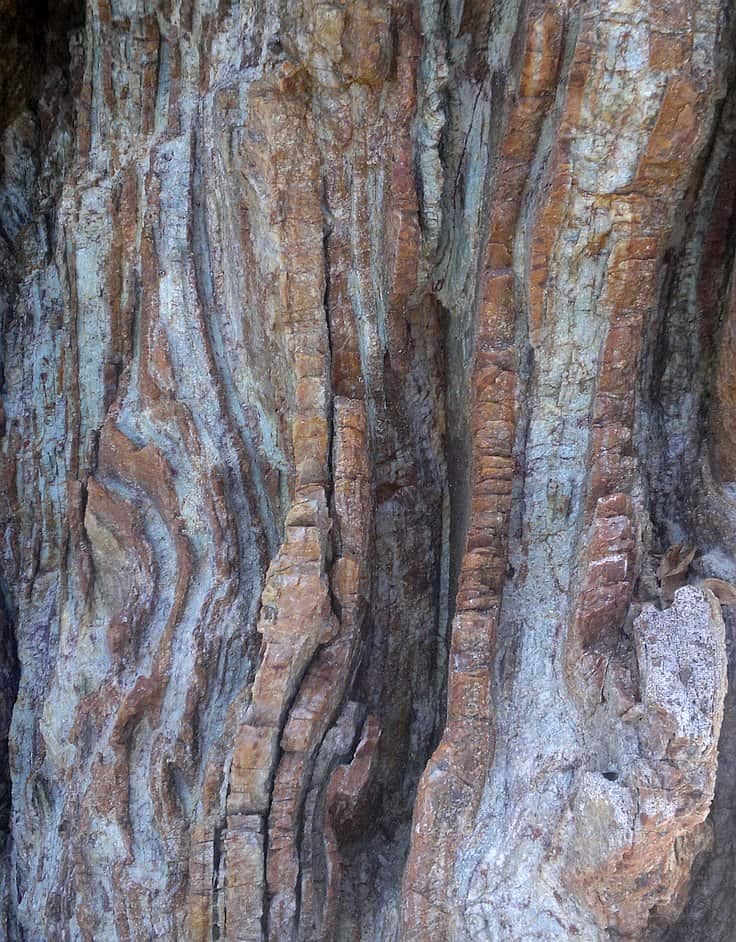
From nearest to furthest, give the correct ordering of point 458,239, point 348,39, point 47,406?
point 348,39, point 458,239, point 47,406

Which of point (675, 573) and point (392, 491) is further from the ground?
point (392, 491)

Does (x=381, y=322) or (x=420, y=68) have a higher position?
(x=420, y=68)

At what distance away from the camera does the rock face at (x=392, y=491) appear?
372cm

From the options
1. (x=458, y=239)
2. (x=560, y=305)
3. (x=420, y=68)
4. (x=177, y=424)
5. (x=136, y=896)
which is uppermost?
(x=420, y=68)

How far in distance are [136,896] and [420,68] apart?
4.30 metres

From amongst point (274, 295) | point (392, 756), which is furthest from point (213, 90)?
point (392, 756)

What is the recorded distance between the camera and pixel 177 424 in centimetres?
477

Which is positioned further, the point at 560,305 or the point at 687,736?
the point at 560,305

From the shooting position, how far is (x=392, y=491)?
4.65 m

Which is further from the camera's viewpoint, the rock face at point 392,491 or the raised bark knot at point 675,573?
the raised bark knot at point 675,573

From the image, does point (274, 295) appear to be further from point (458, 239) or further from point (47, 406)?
point (47, 406)

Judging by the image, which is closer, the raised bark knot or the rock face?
the rock face

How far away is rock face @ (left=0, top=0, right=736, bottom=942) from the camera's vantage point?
3721 mm

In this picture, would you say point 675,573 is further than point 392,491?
No
